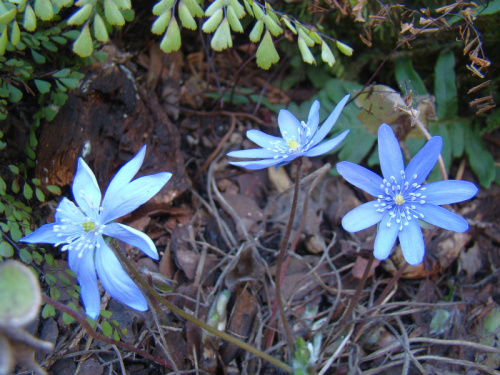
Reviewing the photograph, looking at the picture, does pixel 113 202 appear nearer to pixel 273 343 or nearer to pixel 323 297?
pixel 273 343

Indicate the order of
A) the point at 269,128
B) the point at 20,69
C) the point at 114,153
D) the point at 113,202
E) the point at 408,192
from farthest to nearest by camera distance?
the point at 269,128 < the point at 114,153 < the point at 20,69 < the point at 408,192 < the point at 113,202

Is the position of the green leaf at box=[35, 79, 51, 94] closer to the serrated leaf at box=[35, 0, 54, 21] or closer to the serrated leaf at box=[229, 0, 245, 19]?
the serrated leaf at box=[35, 0, 54, 21]

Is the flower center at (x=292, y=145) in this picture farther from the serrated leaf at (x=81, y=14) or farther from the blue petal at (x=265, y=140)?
the serrated leaf at (x=81, y=14)

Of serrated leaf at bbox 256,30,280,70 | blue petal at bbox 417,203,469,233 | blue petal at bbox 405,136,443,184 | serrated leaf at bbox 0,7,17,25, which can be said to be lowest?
blue petal at bbox 417,203,469,233

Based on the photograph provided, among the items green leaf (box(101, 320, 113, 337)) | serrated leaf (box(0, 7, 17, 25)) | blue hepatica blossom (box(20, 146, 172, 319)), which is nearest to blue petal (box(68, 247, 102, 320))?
blue hepatica blossom (box(20, 146, 172, 319))

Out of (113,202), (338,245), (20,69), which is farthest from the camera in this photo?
(338,245)

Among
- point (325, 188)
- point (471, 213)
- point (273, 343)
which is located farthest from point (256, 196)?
point (471, 213)

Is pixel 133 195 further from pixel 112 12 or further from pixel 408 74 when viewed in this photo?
pixel 408 74

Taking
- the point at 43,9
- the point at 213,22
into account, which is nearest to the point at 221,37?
the point at 213,22

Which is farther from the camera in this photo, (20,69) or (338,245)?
(338,245)
